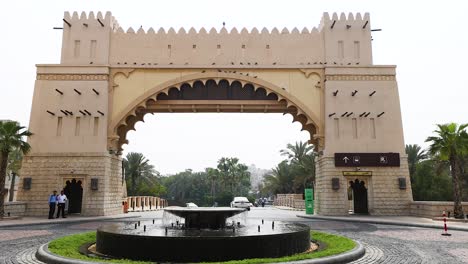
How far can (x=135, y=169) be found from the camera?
47.0m

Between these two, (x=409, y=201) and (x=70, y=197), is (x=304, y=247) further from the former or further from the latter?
(x=70, y=197)

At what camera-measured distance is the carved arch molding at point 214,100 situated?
75.4ft

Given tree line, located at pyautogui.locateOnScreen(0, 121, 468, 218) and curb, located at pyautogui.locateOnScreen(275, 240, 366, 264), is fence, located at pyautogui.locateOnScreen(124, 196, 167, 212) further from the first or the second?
curb, located at pyautogui.locateOnScreen(275, 240, 366, 264)

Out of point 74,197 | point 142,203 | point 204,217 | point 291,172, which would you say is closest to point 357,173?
point 204,217

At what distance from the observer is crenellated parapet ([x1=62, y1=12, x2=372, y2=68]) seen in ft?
76.5

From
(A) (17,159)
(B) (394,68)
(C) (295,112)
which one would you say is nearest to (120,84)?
(C) (295,112)

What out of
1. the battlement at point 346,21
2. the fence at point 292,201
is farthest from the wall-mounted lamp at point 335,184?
the fence at point 292,201

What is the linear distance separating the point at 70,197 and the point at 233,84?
12.6 meters

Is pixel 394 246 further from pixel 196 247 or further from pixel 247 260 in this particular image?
pixel 196 247

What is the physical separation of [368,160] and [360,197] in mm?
3418

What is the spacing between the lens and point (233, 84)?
2352 cm

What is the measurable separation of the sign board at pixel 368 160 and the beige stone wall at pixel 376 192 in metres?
0.25

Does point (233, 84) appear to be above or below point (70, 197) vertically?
above

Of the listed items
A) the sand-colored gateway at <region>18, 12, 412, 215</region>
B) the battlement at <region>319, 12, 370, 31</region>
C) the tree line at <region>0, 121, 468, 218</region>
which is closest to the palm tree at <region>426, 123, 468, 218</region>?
the tree line at <region>0, 121, 468, 218</region>
